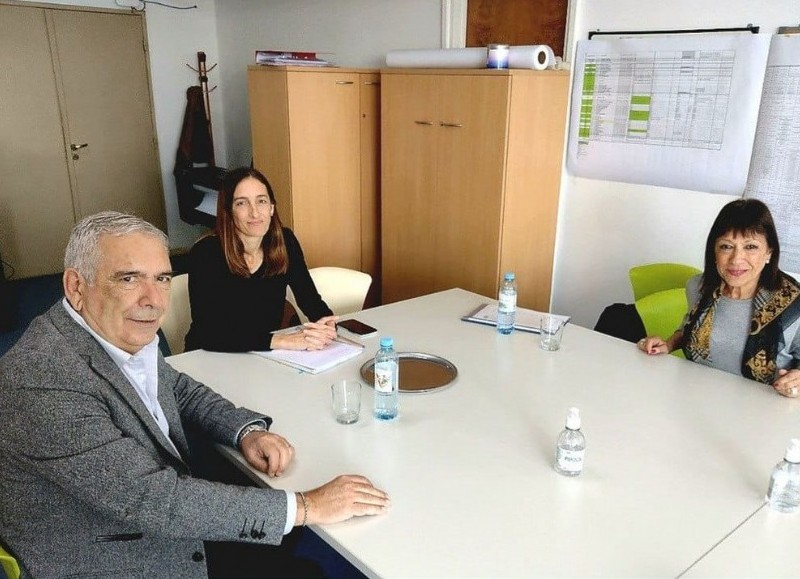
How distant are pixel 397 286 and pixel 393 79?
1170 millimetres

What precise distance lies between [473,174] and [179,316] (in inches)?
62.2

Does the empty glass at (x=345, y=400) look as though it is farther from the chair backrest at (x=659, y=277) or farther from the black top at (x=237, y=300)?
the chair backrest at (x=659, y=277)

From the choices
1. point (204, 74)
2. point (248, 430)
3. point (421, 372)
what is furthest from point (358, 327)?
point (204, 74)

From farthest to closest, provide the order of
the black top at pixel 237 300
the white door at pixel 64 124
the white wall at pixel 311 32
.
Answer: the white door at pixel 64 124 < the white wall at pixel 311 32 < the black top at pixel 237 300

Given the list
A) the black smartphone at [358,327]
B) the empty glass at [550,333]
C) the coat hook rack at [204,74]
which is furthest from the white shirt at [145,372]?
the coat hook rack at [204,74]

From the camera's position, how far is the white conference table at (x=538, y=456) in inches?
45.1

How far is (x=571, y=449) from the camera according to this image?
1358 millimetres

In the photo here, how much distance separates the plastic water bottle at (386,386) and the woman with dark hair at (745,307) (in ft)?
2.92

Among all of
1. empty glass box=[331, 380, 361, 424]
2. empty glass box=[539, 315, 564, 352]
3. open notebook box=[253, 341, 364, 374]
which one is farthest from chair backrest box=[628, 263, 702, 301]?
empty glass box=[331, 380, 361, 424]

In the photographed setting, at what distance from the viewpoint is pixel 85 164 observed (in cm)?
530

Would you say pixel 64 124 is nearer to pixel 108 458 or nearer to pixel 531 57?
pixel 531 57

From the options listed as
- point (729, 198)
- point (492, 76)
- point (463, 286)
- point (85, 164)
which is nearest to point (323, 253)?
Answer: point (463, 286)

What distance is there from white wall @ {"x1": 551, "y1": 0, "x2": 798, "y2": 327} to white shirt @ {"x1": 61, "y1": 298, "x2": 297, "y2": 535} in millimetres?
2367

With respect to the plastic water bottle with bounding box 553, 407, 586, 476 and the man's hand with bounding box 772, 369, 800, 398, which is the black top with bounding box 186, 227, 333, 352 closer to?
the plastic water bottle with bounding box 553, 407, 586, 476
